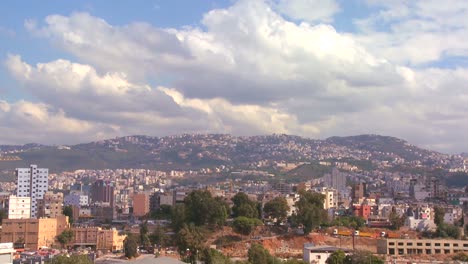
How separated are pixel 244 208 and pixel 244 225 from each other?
5.98 meters

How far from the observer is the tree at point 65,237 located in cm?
5320

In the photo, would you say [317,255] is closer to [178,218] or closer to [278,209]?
[178,218]

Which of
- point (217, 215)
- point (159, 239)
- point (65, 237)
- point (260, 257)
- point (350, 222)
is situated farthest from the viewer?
point (350, 222)

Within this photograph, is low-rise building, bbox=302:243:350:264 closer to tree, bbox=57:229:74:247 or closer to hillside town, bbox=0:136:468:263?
hillside town, bbox=0:136:468:263

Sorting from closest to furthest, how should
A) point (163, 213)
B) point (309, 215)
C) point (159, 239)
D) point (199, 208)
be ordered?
point (159, 239)
point (309, 215)
point (199, 208)
point (163, 213)

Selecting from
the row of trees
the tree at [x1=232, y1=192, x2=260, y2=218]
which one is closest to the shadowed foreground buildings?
the row of trees

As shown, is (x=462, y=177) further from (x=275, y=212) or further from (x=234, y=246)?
(x=234, y=246)

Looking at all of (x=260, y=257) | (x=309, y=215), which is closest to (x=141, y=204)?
(x=309, y=215)

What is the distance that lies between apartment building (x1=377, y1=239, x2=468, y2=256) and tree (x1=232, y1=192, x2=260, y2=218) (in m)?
12.4

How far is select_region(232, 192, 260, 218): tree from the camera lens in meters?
60.5

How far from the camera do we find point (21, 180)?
77.8 meters

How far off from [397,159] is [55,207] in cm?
14525

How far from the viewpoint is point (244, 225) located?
5481cm

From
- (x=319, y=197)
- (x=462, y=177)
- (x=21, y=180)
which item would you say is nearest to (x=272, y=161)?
(x=462, y=177)
